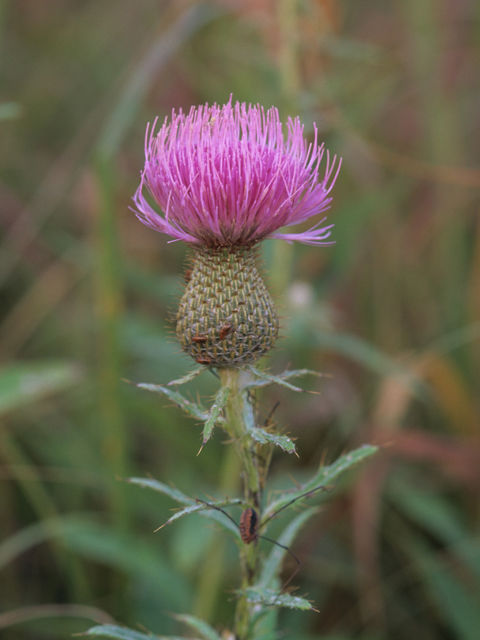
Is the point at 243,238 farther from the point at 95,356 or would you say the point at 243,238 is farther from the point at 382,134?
the point at 382,134

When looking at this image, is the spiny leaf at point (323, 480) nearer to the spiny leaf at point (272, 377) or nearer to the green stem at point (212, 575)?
the spiny leaf at point (272, 377)

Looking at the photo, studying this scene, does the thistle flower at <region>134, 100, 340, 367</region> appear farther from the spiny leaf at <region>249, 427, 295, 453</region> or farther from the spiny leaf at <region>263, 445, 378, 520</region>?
the spiny leaf at <region>263, 445, 378, 520</region>

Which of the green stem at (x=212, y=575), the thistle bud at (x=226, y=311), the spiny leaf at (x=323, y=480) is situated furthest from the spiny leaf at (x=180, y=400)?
the green stem at (x=212, y=575)

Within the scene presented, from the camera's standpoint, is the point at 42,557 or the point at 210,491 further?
the point at 42,557

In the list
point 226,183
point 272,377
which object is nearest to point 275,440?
point 272,377

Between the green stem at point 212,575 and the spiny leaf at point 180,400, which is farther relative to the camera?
the green stem at point 212,575

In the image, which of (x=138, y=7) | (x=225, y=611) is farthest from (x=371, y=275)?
(x=138, y=7)

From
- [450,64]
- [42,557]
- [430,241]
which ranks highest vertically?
[450,64]
